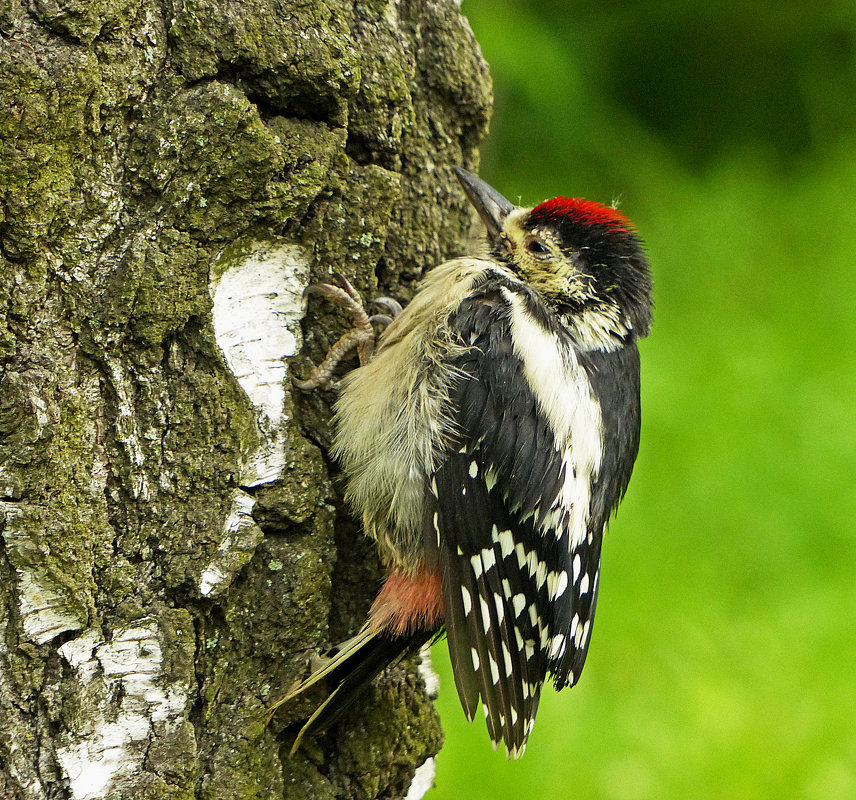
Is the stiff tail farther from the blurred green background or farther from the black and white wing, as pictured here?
A: the blurred green background

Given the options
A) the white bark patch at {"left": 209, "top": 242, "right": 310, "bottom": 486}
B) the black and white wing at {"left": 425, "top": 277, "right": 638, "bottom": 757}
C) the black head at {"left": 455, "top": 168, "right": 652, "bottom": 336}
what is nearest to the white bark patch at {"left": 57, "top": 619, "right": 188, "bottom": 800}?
the white bark patch at {"left": 209, "top": 242, "right": 310, "bottom": 486}

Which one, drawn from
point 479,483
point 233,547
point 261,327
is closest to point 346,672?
point 233,547

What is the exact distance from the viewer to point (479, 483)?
1.95m

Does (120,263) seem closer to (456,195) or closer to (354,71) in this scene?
(354,71)

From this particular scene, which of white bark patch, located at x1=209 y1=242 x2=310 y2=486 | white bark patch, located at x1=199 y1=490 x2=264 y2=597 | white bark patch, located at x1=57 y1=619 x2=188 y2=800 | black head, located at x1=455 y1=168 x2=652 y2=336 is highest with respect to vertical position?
black head, located at x1=455 y1=168 x2=652 y2=336

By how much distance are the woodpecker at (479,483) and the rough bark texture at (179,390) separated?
9 centimetres

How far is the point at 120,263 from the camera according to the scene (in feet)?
5.52

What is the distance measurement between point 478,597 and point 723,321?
2549 mm

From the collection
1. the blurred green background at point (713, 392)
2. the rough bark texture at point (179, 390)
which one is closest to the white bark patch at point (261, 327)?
the rough bark texture at point (179, 390)

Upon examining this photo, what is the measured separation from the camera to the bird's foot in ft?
6.51

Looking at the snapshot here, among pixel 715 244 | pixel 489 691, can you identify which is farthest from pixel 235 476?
pixel 715 244

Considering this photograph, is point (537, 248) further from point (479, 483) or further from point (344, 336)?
point (479, 483)

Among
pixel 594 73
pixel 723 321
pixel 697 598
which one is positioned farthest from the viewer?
pixel 594 73

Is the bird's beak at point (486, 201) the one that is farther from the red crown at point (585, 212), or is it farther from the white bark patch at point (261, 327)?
the white bark patch at point (261, 327)
